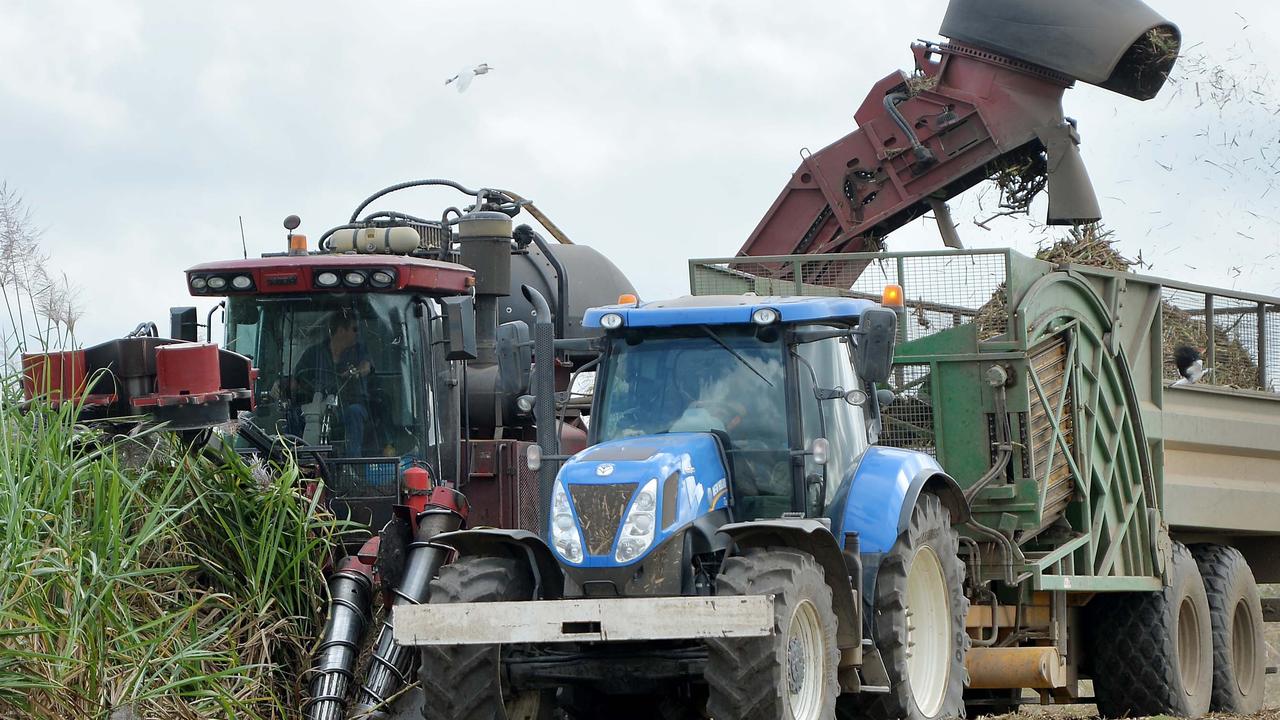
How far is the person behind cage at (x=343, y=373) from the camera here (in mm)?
8914

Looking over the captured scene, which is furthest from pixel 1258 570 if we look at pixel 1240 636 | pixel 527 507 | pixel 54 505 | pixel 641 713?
pixel 54 505

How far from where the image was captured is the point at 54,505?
22.1ft

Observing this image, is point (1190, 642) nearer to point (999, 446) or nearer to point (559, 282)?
point (999, 446)

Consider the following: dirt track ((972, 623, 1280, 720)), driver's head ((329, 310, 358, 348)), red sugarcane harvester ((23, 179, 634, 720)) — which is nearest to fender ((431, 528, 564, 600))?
red sugarcane harvester ((23, 179, 634, 720))

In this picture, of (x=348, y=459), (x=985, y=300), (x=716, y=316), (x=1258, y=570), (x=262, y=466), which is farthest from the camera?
(x=1258, y=570)

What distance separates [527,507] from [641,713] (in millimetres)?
2530

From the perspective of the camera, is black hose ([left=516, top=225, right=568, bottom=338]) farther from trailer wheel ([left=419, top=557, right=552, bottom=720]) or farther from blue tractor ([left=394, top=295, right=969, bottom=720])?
trailer wheel ([left=419, top=557, right=552, bottom=720])

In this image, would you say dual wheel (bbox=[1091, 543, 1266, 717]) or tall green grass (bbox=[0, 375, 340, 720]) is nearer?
tall green grass (bbox=[0, 375, 340, 720])

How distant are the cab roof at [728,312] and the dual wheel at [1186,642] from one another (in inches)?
163

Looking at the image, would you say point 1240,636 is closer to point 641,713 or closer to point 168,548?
point 641,713

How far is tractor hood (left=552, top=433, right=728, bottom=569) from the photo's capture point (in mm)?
6512

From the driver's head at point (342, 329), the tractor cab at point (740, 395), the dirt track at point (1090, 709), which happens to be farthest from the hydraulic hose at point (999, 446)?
the driver's head at point (342, 329)

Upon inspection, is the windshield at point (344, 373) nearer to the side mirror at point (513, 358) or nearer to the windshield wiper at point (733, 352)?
the side mirror at point (513, 358)

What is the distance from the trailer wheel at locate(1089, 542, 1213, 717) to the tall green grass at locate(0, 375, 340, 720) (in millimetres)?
5267
